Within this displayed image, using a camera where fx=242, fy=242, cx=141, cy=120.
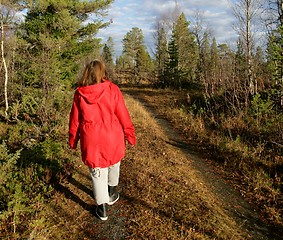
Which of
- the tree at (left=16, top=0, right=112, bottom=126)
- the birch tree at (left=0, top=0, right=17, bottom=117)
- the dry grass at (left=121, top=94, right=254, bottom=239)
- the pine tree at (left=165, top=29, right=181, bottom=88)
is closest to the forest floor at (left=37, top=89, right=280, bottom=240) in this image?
the dry grass at (left=121, top=94, right=254, bottom=239)

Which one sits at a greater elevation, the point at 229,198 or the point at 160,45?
the point at 160,45

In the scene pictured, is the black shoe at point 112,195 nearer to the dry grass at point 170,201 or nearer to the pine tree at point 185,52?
the dry grass at point 170,201

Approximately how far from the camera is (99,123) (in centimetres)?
316

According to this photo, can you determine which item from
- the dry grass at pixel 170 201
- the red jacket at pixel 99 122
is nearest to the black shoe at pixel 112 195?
the dry grass at pixel 170 201

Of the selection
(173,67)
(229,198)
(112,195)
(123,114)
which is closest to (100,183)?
(112,195)

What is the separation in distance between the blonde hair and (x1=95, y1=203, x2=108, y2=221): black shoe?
5.77ft

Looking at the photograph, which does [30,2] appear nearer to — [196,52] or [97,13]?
[97,13]

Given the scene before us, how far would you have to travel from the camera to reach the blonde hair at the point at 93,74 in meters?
3.11

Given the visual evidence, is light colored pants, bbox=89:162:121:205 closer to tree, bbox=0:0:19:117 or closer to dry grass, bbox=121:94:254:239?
dry grass, bbox=121:94:254:239

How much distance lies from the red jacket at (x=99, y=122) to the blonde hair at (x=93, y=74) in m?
0.08

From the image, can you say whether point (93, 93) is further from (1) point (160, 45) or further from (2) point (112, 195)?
(1) point (160, 45)

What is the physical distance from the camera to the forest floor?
3.34 metres

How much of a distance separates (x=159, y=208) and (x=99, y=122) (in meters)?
1.77

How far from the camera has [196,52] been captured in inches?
1032
